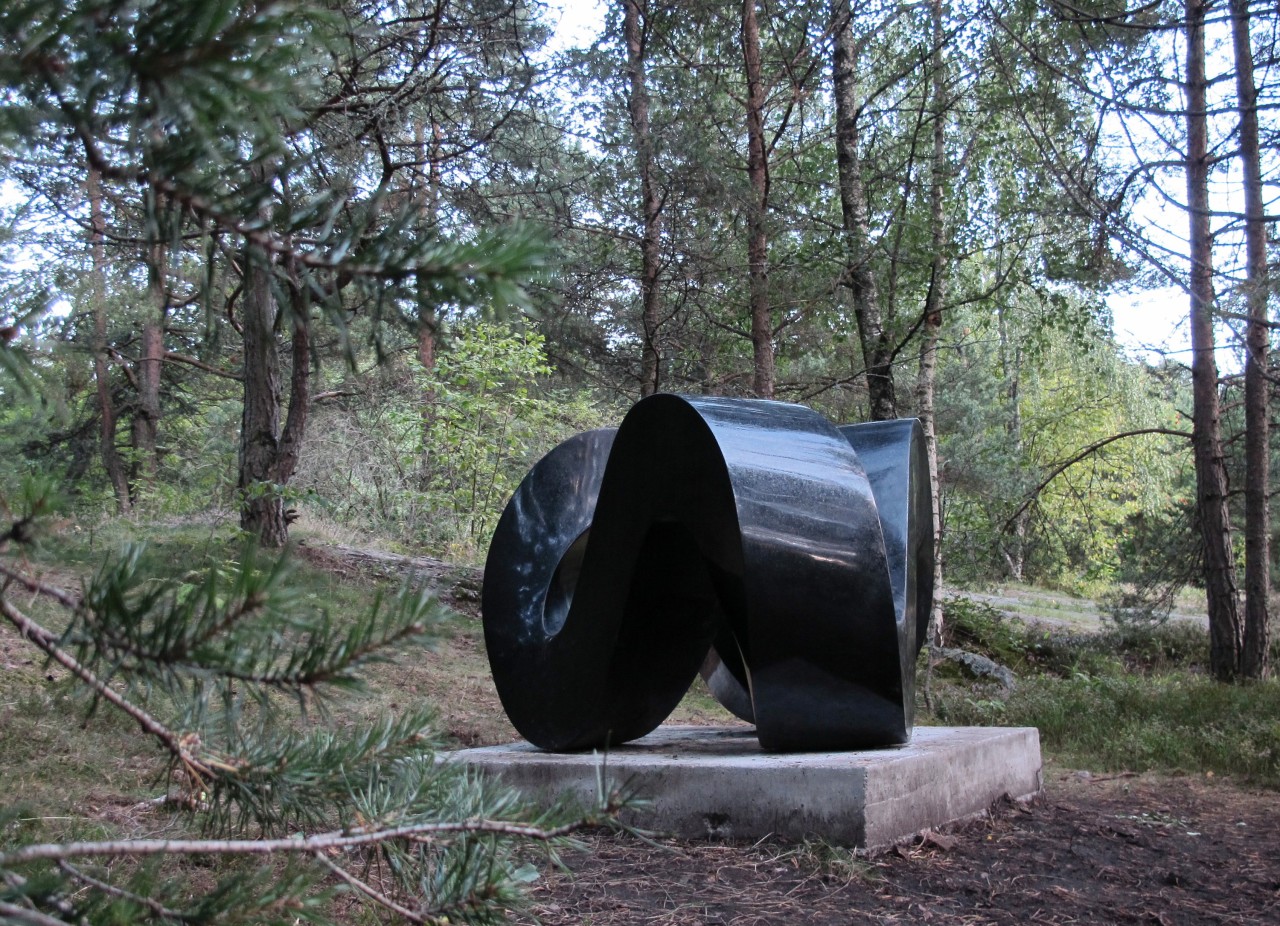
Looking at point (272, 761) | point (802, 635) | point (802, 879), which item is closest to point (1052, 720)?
point (802, 635)

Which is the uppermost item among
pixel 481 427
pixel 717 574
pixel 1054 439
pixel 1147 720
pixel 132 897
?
pixel 1054 439

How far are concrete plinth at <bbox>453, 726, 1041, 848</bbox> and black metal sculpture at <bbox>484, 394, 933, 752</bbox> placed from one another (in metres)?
0.25

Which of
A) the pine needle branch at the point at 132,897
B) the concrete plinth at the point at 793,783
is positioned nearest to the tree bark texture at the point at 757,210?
the concrete plinth at the point at 793,783

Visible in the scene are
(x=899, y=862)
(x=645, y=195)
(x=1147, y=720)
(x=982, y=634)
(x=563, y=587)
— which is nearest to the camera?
(x=899, y=862)

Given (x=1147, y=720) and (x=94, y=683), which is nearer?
(x=94, y=683)

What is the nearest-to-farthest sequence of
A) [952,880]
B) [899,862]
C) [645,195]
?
[952,880]
[899,862]
[645,195]

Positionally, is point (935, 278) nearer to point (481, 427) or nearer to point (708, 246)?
point (708, 246)

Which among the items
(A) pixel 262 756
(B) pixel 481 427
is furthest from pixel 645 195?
(A) pixel 262 756

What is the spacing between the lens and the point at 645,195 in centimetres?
1171

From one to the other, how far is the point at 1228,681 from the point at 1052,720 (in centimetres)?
246

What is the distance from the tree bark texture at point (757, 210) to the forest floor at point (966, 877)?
6.51 m

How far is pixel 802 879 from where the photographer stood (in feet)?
11.9

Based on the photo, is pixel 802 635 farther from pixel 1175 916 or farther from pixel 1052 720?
pixel 1052 720

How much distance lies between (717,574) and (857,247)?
679cm
